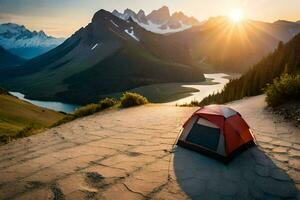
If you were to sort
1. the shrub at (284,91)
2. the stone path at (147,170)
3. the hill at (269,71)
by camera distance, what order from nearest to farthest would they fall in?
the stone path at (147,170) < the shrub at (284,91) < the hill at (269,71)

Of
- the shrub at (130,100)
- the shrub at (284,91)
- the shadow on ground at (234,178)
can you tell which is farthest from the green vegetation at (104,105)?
the shadow on ground at (234,178)

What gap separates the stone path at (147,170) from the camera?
8.34 meters

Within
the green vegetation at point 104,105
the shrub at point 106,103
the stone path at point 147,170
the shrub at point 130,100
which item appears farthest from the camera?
the shrub at point 106,103

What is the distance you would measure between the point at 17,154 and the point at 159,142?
6.37 meters

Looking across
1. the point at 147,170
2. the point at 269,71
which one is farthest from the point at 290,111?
the point at 269,71

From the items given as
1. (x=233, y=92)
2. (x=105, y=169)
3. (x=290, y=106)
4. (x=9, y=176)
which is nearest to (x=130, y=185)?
(x=105, y=169)

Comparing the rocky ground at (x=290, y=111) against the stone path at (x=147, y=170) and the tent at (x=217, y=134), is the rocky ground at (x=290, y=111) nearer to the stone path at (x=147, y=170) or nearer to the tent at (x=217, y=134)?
the stone path at (x=147, y=170)

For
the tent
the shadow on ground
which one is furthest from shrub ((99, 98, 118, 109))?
the shadow on ground

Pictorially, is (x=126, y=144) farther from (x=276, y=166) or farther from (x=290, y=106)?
(x=290, y=106)

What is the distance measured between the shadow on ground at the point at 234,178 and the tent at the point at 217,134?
1.18ft

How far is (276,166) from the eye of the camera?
10008 millimetres

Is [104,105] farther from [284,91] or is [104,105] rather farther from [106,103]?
[284,91]

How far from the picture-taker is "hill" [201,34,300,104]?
107ft

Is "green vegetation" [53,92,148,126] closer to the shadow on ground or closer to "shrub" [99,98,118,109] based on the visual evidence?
"shrub" [99,98,118,109]
